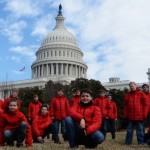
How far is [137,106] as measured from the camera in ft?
40.8

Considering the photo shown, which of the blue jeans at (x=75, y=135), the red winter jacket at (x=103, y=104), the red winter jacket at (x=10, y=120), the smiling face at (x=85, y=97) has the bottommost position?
the blue jeans at (x=75, y=135)

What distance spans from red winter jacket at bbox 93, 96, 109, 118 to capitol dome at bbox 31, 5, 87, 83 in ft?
292

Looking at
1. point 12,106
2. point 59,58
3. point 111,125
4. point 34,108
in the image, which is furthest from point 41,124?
point 59,58

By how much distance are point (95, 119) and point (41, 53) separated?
4272 inches

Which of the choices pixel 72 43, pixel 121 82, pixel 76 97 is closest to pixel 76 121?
pixel 76 97

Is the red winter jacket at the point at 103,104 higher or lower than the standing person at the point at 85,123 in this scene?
higher

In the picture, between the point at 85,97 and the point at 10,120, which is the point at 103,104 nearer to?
the point at 10,120

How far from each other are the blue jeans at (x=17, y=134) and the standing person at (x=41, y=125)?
6.66 ft

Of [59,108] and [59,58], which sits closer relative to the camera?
[59,108]

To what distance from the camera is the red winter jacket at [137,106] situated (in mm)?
12398

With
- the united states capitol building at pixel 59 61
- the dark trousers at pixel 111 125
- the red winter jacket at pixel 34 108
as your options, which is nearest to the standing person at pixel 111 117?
the dark trousers at pixel 111 125

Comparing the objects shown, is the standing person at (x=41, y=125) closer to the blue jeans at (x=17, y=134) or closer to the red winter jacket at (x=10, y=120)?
the blue jeans at (x=17, y=134)

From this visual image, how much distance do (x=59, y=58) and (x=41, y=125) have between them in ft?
330

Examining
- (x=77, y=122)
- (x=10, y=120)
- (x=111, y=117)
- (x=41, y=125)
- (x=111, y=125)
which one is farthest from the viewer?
(x=111, y=125)
